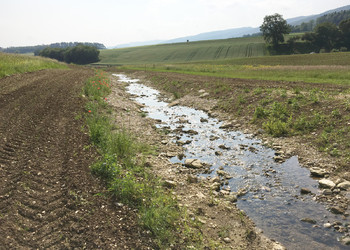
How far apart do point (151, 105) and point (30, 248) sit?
64.5 feet

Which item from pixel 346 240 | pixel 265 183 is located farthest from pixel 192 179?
pixel 346 240

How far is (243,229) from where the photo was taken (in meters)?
6.69

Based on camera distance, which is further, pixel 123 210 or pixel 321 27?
pixel 321 27

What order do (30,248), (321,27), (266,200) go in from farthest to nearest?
(321,27), (266,200), (30,248)

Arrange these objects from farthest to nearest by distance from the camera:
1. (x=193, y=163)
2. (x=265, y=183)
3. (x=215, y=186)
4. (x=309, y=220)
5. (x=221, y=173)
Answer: (x=193, y=163) < (x=221, y=173) < (x=265, y=183) < (x=215, y=186) < (x=309, y=220)

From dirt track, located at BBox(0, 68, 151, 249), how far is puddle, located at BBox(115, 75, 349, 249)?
12.7ft

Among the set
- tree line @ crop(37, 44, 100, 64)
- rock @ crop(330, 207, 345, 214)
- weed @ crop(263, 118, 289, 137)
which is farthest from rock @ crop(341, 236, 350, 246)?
tree line @ crop(37, 44, 100, 64)

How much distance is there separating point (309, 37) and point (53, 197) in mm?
115524

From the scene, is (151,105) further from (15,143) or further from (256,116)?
(15,143)

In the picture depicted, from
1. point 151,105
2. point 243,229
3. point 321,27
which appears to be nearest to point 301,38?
point 321,27

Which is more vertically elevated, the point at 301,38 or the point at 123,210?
the point at 301,38

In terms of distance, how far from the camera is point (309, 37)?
98.8 meters

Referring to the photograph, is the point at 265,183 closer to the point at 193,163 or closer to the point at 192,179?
the point at 192,179

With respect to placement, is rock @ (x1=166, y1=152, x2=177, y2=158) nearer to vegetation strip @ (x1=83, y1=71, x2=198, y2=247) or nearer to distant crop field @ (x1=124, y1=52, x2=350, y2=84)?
vegetation strip @ (x1=83, y1=71, x2=198, y2=247)
